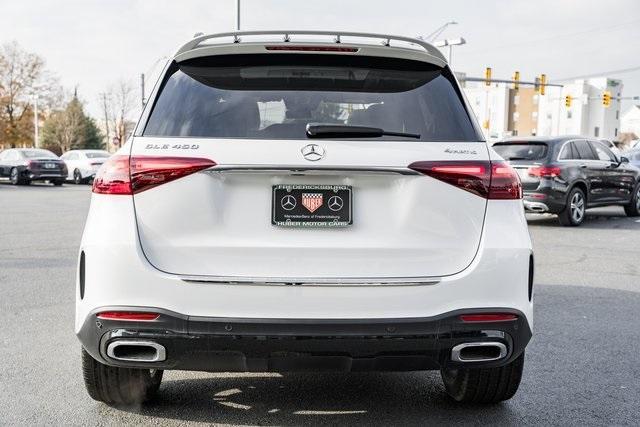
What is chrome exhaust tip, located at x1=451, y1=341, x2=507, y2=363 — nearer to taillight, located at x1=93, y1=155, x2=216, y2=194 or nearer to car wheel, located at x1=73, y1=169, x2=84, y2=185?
taillight, located at x1=93, y1=155, x2=216, y2=194

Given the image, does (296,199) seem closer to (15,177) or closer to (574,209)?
(574,209)

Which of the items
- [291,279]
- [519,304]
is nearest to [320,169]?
[291,279]

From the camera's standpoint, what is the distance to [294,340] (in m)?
3.01

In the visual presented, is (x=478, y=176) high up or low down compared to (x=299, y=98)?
down

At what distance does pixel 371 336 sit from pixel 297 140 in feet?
2.85

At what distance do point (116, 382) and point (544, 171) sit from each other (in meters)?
11.2

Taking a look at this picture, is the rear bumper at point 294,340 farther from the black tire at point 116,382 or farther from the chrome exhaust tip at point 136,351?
the black tire at point 116,382

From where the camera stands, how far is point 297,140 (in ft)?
10.3

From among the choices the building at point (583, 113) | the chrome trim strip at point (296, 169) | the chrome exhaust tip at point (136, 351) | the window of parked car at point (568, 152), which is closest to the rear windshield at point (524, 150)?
the window of parked car at point (568, 152)

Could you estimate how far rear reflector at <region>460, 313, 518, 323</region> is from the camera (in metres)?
3.08

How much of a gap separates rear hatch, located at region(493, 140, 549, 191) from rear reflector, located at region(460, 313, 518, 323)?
34.7ft

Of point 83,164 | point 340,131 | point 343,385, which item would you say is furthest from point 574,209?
point 83,164

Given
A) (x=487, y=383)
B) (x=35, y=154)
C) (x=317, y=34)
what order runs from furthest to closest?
(x=35, y=154)
(x=487, y=383)
(x=317, y=34)

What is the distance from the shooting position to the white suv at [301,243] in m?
3.01
